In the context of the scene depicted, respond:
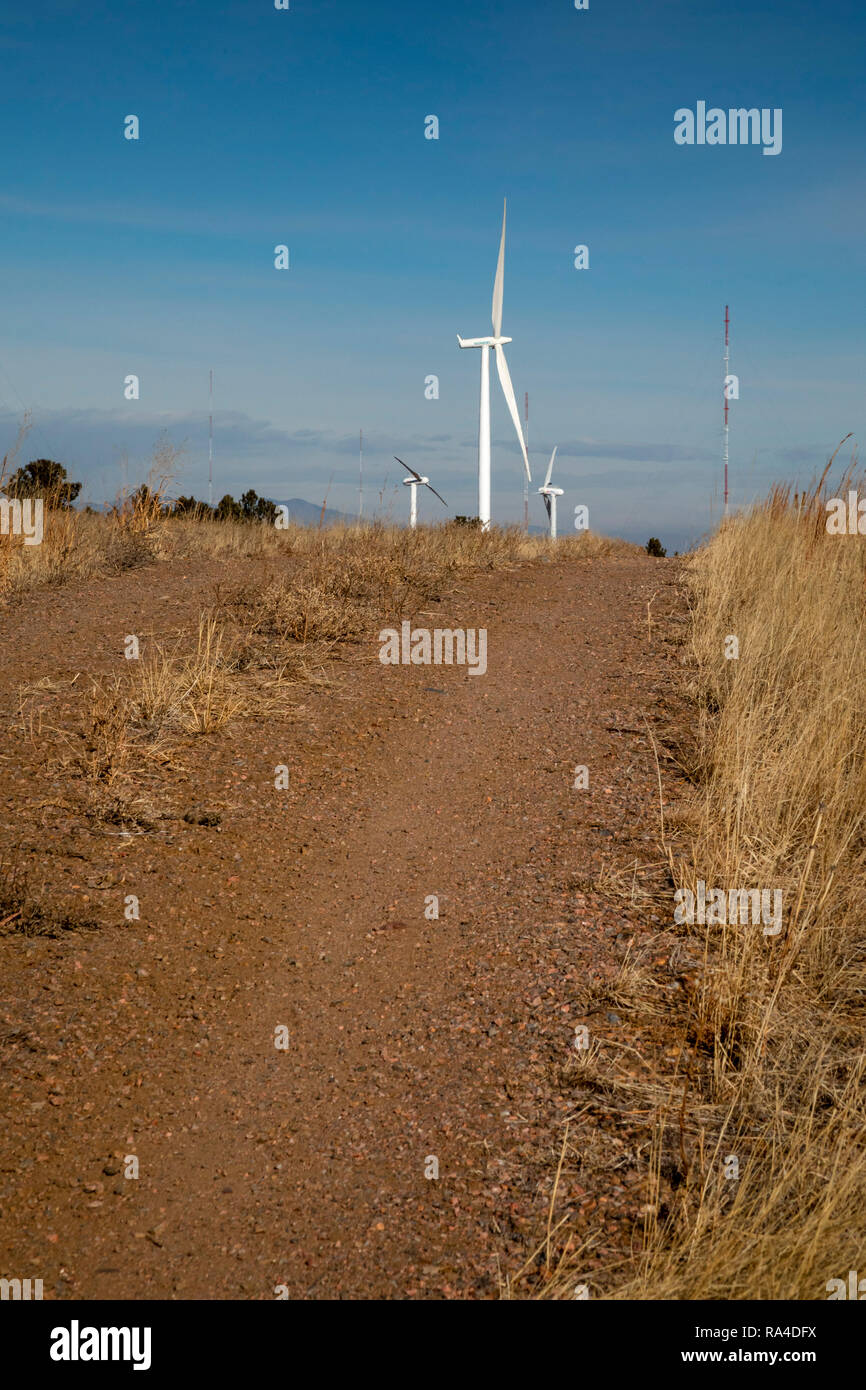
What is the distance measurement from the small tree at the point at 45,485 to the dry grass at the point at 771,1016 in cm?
1013

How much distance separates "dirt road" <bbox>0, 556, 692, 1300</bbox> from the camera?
3.07m

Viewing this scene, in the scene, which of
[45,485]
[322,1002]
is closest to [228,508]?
[45,485]

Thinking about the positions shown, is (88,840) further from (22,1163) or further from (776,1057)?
(776,1057)

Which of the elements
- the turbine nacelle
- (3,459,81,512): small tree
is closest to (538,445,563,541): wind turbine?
the turbine nacelle

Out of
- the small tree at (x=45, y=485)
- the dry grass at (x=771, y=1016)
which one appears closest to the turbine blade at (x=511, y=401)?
the small tree at (x=45, y=485)

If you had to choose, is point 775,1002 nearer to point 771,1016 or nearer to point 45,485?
point 771,1016

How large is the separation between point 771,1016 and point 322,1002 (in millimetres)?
1957

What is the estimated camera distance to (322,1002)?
4.35 m

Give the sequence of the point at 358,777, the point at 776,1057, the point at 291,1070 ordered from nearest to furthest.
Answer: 1. the point at 776,1057
2. the point at 291,1070
3. the point at 358,777

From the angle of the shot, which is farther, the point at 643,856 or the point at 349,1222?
the point at 643,856

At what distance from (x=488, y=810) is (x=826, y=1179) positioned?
3510mm

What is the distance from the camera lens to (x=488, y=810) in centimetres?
625
